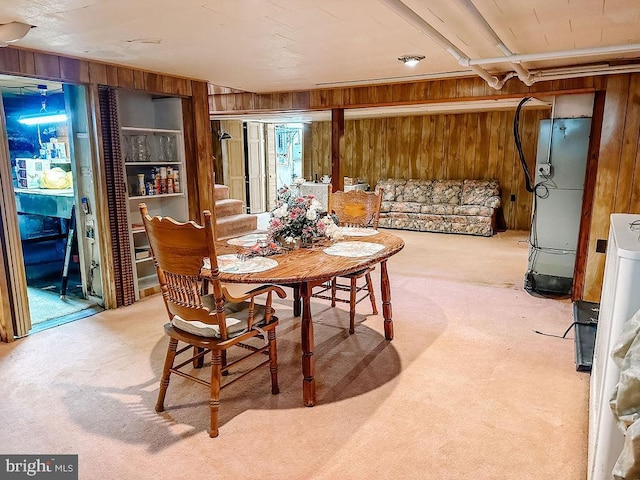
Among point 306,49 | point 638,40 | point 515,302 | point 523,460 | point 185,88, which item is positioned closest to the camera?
point 523,460

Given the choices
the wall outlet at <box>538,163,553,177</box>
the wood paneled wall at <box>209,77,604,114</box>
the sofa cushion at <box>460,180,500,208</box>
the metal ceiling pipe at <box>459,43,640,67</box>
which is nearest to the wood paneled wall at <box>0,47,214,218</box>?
the wood paneled wall at <box>209,77,604,114</box>

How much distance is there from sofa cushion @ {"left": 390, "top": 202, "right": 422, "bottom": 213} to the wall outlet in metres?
3.84

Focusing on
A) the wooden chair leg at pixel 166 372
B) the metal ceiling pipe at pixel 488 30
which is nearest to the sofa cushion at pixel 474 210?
the metal ceiling pipe at pixel 488 30

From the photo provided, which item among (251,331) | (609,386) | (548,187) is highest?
(548,187)

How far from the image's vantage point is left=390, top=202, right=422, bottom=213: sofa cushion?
8156 millimetres

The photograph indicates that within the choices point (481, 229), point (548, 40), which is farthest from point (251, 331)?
point (481, 229)

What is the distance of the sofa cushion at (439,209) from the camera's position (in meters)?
7.86

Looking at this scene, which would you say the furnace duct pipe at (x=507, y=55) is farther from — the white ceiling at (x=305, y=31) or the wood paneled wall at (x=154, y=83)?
the wood paneled wall at (x=154, y=83)

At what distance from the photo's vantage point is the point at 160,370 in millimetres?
2766

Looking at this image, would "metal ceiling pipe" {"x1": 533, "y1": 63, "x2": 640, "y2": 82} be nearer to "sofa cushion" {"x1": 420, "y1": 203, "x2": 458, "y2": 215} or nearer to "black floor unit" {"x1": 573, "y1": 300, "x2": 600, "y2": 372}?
"black floor unit" {"x1": 573, "y1": 300, "x2": 600, "y2": 372}

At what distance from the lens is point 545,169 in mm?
4262

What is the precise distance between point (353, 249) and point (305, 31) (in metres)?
1.40

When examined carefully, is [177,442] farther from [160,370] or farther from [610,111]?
[610,111]

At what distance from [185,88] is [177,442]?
3.42 metres
